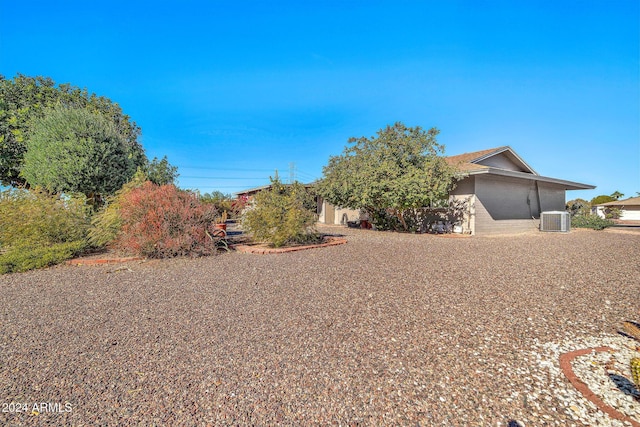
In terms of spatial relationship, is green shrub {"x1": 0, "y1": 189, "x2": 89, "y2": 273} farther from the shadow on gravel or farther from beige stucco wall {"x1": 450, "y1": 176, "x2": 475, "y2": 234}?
beige stucco wall {"x1": 450, "y1": 176, "x2": 475, "y2": 234}

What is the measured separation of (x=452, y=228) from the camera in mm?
13844

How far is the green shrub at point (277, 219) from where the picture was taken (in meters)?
8.73

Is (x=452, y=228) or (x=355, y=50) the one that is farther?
(x=452, y=228)

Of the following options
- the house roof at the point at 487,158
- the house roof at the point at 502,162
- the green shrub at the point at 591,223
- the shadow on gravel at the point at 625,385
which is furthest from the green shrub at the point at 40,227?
the green shrub at the point at 591,223

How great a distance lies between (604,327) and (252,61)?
559 inches

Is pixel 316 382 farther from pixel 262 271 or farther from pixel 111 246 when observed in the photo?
pixel 111 246

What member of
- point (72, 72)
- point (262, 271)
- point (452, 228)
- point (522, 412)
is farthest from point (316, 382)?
point (72, 72)

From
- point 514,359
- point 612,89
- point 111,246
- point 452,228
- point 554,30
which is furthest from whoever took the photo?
point 452,228

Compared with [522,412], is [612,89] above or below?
above

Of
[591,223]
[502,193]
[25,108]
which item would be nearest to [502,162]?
[502,193]

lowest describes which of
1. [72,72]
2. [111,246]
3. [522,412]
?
[522,412]

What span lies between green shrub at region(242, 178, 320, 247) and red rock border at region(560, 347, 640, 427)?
6896 mm

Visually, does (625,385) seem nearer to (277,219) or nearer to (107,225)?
(277,219)

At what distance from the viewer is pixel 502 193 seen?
14820mm
